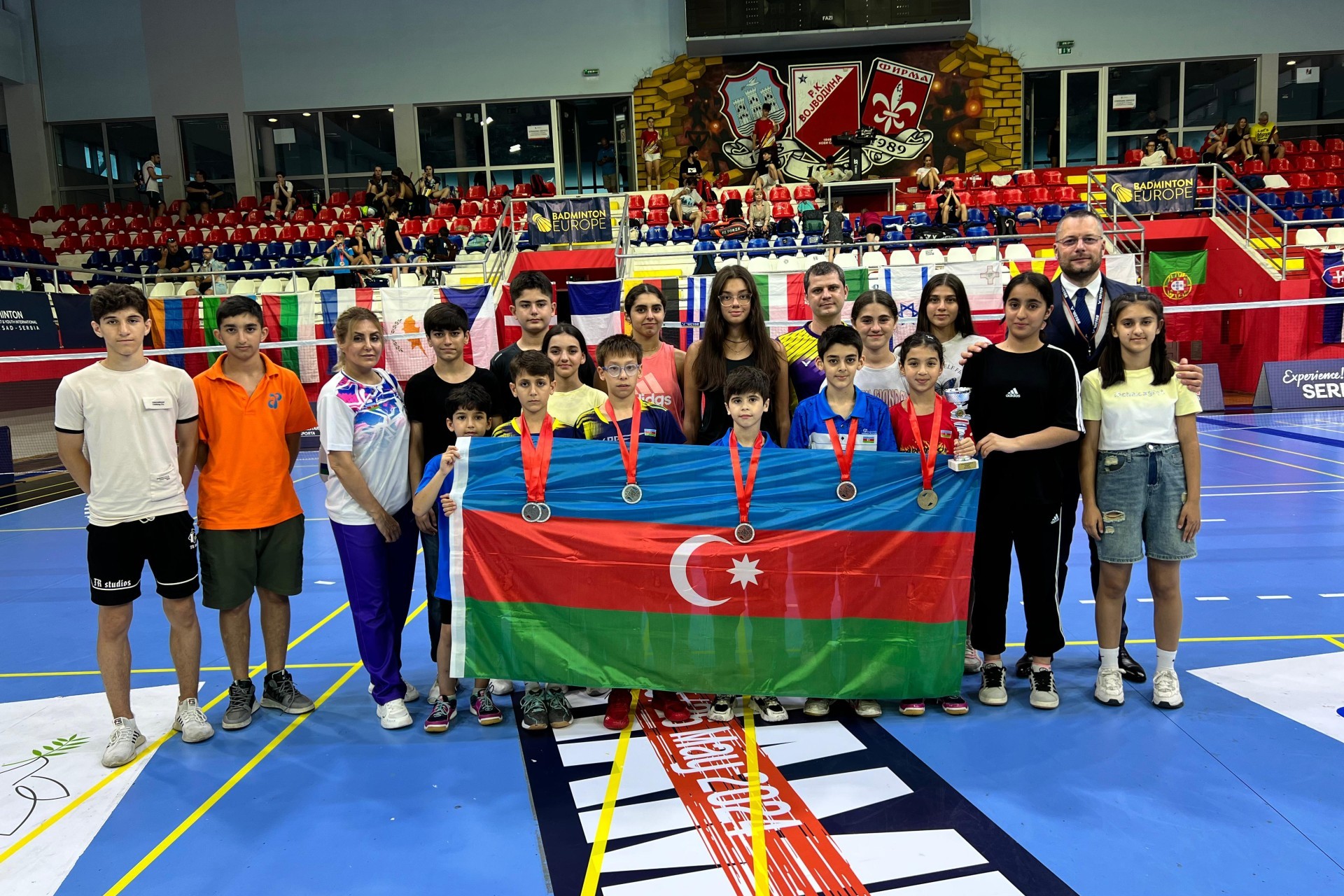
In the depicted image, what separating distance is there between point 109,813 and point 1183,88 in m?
25.5

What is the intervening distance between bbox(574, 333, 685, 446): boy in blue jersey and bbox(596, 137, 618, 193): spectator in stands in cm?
1969

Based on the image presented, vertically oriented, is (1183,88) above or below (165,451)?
above

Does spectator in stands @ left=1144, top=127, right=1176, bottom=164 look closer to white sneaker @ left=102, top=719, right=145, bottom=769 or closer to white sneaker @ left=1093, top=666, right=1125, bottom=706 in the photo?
white sneaker @ left=1093, top=666, right=1125, bottom=706

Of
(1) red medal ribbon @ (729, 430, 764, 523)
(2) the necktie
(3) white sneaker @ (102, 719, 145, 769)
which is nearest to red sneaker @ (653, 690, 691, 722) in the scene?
(1) red medal ribbon @ (729, 430, 764, 523)

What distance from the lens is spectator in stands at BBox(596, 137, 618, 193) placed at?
22.2 metres

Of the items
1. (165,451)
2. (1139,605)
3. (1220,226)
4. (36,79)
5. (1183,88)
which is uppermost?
(36,79)

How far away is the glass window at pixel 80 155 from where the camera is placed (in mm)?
22656

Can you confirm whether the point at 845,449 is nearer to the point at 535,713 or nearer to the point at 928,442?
the point at 928,442

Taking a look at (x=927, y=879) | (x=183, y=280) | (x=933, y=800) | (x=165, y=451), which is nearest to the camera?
(x=927, y=879)

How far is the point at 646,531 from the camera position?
11.8ft

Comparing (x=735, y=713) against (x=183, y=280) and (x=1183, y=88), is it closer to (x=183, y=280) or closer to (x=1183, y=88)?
(x=183, y=280)

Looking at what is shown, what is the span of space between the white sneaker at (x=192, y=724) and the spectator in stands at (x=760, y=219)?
14.1 metres

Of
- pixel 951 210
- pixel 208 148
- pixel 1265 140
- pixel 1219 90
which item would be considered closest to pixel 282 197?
pixel 208 148

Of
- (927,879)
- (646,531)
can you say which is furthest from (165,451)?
(927,879)
